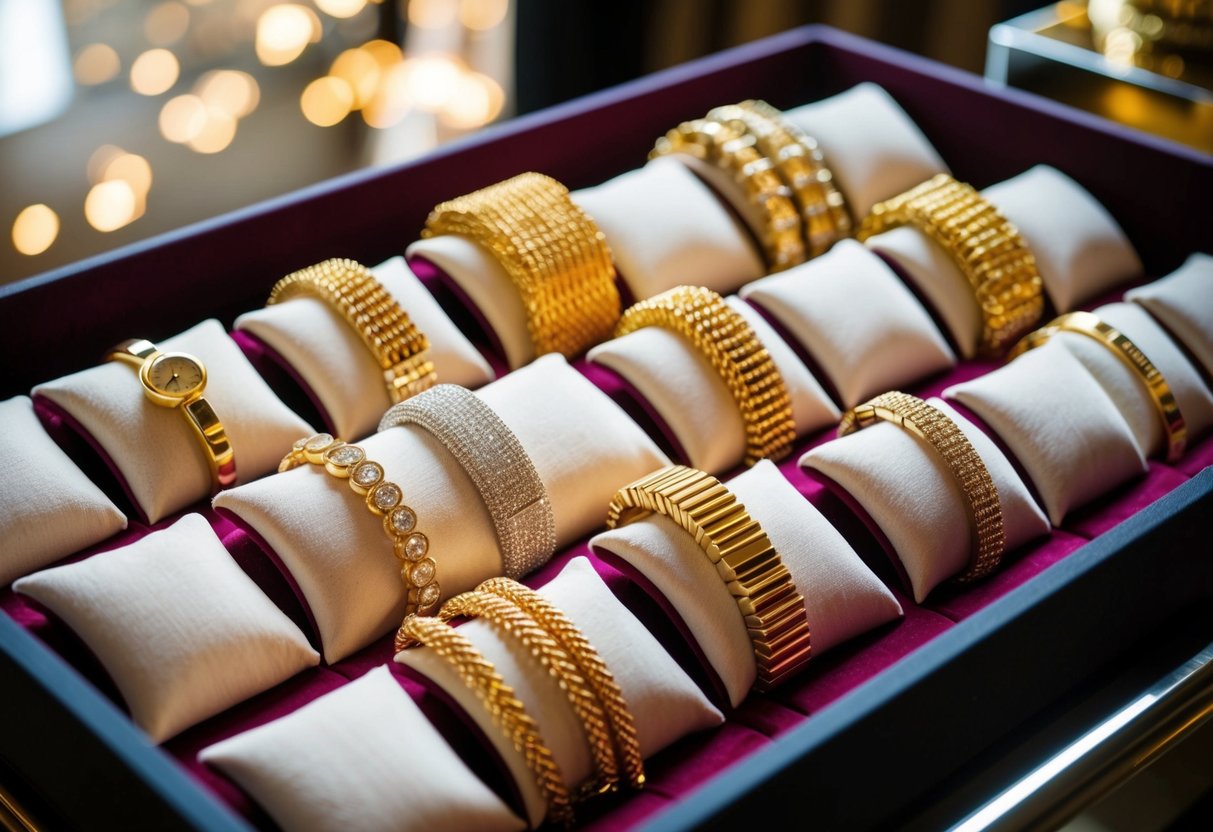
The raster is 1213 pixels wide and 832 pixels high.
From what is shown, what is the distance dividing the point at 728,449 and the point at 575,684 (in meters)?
0.47

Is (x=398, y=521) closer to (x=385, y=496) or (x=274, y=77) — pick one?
(x=385, y=496)

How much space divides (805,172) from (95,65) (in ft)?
5.10

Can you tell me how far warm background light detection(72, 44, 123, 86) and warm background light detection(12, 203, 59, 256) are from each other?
376mm

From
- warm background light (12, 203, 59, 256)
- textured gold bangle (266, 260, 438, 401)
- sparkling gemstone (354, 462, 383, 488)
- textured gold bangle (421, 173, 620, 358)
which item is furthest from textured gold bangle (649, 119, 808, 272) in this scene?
warm background light (12, 203, 59, 256)

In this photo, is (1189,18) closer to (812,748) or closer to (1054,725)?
(1054,725)

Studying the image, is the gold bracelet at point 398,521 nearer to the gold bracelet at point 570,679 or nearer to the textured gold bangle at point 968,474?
the gold bracelet at point 570,679

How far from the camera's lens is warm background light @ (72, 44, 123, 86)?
2.74 m

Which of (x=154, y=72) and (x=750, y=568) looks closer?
(x=750, y=568)

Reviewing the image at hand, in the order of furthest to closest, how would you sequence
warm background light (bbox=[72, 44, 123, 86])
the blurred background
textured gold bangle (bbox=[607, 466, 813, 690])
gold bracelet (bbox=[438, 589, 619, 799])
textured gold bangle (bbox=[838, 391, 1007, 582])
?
warm background light (bbox=[72, 44, 123, 86])
the blurred background
textured gold bangle (bbox=[838, 391, 1007, 582])
textured gold bangle (bbox=[607, 466, 813, 690])
gold bracelet (bbox=[438, 589, 619, 799])

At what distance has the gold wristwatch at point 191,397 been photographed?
1.48 m

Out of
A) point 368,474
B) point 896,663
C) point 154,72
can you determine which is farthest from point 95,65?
point 896,663

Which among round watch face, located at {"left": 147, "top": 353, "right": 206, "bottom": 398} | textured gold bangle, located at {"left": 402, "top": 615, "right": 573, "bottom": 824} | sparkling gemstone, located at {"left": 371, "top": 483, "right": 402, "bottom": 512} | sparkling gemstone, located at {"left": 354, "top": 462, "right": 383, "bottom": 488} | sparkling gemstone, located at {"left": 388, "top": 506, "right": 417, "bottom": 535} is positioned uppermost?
round watch face, located at {"left": 147, "top": 353, "right": 206, "bottom": 398}

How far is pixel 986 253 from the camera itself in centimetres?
183

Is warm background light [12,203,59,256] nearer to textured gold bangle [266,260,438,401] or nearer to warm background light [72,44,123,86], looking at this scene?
warm background light [72,44,123,86]
